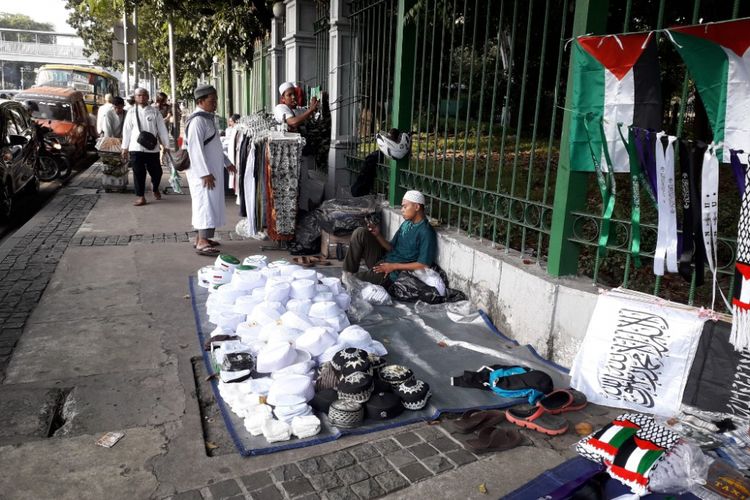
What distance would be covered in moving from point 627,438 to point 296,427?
1.74 metres

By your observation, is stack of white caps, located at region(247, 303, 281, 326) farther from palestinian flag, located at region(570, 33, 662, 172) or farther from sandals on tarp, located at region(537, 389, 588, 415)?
palestinian flag, located at region(570, 33, 662, 172)

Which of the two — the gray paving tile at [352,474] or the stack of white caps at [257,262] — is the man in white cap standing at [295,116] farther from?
the gray paving tile at [352,474]

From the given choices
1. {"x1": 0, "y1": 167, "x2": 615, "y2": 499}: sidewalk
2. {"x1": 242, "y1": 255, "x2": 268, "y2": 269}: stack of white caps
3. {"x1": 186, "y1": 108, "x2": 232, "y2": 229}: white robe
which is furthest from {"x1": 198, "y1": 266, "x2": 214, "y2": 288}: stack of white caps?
{"x1": 186, "y1": 108, "x2": 232, "y2": 229}: white robe

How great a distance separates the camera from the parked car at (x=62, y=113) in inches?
600

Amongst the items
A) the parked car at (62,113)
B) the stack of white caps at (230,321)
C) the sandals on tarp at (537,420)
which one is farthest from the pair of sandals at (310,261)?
the parked car at (62,113)

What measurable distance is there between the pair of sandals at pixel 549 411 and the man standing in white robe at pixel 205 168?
4.81 meters

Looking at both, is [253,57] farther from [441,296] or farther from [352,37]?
[441,296]

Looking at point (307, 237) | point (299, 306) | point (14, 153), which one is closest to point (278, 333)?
point (299, 306)

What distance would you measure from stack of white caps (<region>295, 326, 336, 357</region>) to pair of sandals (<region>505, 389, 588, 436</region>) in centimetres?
130

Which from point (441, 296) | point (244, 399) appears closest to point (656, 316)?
point (441, 296)

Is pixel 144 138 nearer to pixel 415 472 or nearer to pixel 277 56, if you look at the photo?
pixel 277 56

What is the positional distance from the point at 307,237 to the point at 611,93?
444cm

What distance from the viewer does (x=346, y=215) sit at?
7074 millimetres

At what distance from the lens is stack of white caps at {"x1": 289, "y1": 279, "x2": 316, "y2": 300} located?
190 inches
